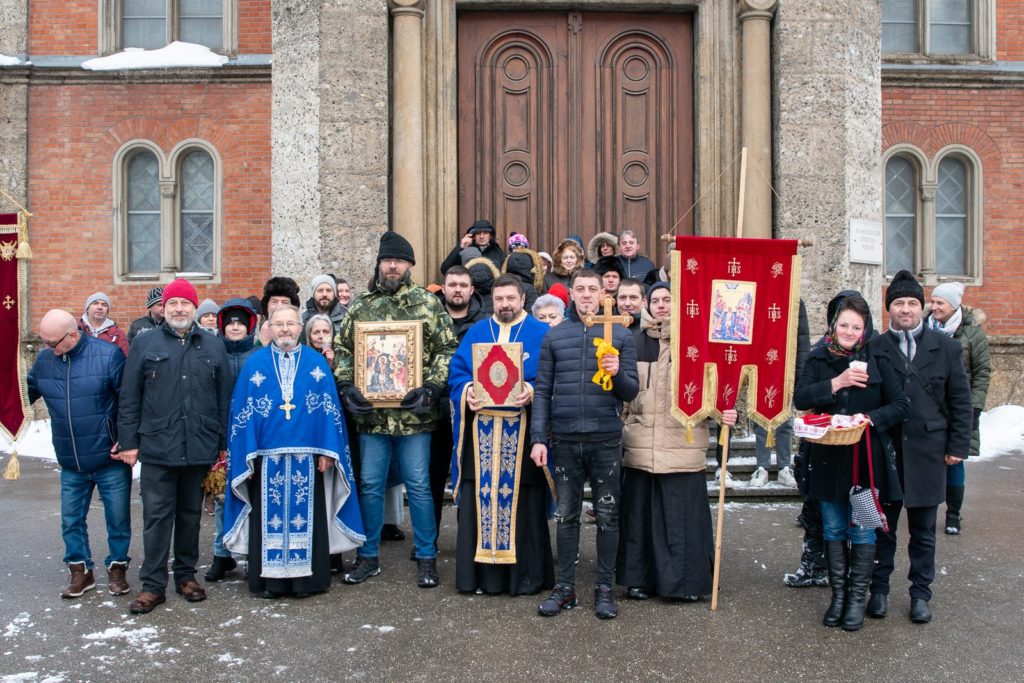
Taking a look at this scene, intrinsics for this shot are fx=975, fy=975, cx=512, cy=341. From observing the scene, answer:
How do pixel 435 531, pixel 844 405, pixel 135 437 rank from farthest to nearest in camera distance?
pixel 435 531 < pixel 135 437 < pixel 844 405

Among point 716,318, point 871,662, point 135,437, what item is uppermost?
point 716,318

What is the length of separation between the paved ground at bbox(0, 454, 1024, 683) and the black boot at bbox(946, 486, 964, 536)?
0.71 m

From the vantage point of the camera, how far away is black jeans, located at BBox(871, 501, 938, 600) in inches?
211

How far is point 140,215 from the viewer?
1433cm

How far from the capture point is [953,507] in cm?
726

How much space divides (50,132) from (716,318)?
11.8m

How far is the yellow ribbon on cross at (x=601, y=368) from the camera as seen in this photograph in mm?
5426

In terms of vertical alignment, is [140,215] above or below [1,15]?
below

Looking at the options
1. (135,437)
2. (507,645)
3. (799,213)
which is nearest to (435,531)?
(507,645)

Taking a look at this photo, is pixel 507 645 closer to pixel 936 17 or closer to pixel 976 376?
pixel 976 376

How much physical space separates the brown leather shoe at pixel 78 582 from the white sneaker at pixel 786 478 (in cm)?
536

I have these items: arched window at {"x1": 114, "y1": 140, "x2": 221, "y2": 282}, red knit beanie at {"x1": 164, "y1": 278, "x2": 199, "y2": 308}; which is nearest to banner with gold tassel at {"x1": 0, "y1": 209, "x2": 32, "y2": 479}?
red knit beanie at {"x1": 164, "y1": 278, "x2": 199, "y2": 308}

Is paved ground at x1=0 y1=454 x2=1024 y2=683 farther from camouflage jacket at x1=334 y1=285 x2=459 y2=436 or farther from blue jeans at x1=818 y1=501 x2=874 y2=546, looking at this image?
camouflage jacket at x1=334 y1=285 x2=459 y2=436

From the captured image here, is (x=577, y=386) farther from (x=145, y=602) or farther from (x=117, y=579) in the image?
(x=117, y=579)
